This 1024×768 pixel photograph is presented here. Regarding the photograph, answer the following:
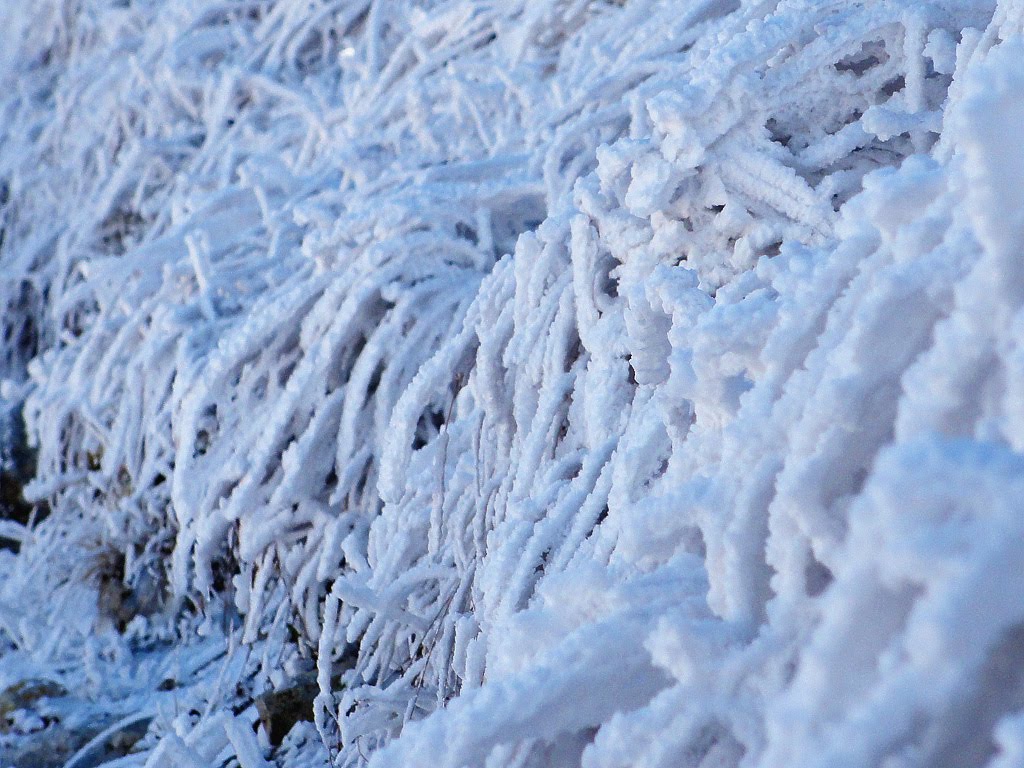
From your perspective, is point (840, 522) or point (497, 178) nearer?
point (840, 522)

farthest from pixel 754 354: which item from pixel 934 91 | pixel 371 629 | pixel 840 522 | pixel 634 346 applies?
pixel 371 629

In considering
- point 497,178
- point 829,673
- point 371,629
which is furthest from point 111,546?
point 829,673

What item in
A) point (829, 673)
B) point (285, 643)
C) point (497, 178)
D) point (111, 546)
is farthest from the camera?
point (111, 546)

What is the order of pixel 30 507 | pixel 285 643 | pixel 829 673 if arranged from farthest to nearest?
pixel 30 507, pixel 285 643, pixel 829 673

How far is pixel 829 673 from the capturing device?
0.41m

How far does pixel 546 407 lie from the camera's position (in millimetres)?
999

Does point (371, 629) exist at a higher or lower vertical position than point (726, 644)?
lower

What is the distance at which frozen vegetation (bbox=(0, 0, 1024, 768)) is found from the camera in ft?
1.40

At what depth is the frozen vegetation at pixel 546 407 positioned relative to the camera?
0.43 m

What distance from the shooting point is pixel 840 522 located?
480 mm

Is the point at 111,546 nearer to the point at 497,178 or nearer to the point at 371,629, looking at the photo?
the point at 371,629

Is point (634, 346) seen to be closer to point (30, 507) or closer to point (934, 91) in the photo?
point (934, 91)

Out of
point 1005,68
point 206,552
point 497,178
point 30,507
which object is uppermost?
point 1005,68

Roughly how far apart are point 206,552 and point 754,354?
0.97 metres
